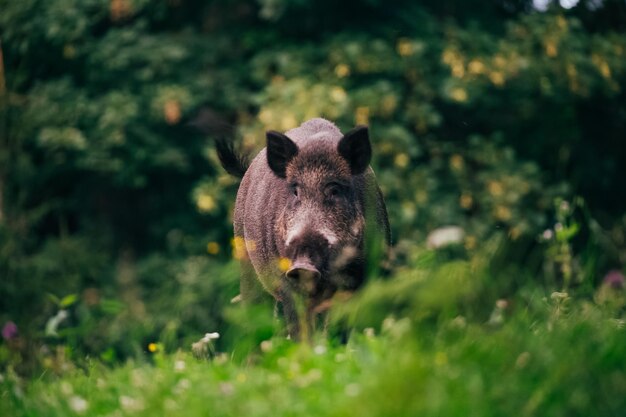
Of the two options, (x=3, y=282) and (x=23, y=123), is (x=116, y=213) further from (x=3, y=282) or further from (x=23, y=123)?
(x=3, y=282)

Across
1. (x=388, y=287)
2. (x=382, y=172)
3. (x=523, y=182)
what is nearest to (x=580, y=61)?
(x=523, y=182)

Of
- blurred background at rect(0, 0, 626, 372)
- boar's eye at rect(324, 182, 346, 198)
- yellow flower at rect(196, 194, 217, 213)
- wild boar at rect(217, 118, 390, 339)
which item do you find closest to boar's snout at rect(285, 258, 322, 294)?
wild boar at rect(217, 118, 390, 339)

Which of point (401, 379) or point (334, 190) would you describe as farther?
point (334, 190)

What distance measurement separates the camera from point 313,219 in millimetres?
5559

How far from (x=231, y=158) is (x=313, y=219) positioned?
196cm

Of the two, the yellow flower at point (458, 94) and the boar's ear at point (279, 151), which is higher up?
the boar's ear at point (279, 151)

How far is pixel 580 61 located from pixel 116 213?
807 centimetres

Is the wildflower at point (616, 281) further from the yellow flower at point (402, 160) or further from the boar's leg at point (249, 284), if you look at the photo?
the yellow flower at point (402, 160)

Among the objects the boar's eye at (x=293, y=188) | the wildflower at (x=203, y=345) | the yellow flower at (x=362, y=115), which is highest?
the wildflower at (x=203, y=345)

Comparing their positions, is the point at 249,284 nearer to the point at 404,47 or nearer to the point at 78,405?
the point at 78,405

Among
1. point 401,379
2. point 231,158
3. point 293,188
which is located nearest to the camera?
point 401,379

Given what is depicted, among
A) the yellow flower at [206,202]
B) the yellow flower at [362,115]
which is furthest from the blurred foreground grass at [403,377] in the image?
the yellow flower at [362,115]

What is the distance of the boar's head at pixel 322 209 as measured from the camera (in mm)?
5391

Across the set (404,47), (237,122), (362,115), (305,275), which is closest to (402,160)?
(362,115)
